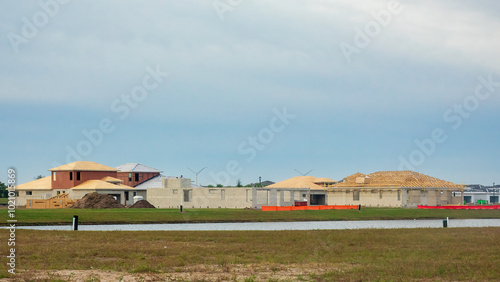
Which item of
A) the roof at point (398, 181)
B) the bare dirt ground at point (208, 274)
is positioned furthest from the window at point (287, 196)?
the bare dirt ground at point (208, 274)

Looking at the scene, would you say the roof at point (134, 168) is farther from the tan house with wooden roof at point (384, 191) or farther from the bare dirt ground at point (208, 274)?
the bare dirt ground at point (208, 274)

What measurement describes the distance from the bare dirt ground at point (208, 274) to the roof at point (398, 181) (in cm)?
10348

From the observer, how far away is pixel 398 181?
125562 mm

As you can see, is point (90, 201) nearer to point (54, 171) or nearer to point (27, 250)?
point (54, 171)

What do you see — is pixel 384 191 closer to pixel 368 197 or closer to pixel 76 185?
pixel 368 197

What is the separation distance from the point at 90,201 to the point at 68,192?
62.2 feet

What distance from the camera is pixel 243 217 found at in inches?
2955

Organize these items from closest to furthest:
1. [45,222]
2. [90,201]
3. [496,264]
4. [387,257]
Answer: [496,264]
[387,257]
[45,222]
[90,201]

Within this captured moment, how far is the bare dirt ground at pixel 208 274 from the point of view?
2073 cm

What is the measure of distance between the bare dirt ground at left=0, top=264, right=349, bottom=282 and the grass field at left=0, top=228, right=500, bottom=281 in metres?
0.03

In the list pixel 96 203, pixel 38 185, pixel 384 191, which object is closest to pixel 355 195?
pixel 384 191

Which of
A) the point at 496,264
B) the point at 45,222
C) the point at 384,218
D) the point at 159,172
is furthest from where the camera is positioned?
the point at 159,172

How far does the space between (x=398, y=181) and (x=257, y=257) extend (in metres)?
104

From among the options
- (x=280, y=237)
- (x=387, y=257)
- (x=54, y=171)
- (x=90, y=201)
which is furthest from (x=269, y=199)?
(x=387, y=257)
